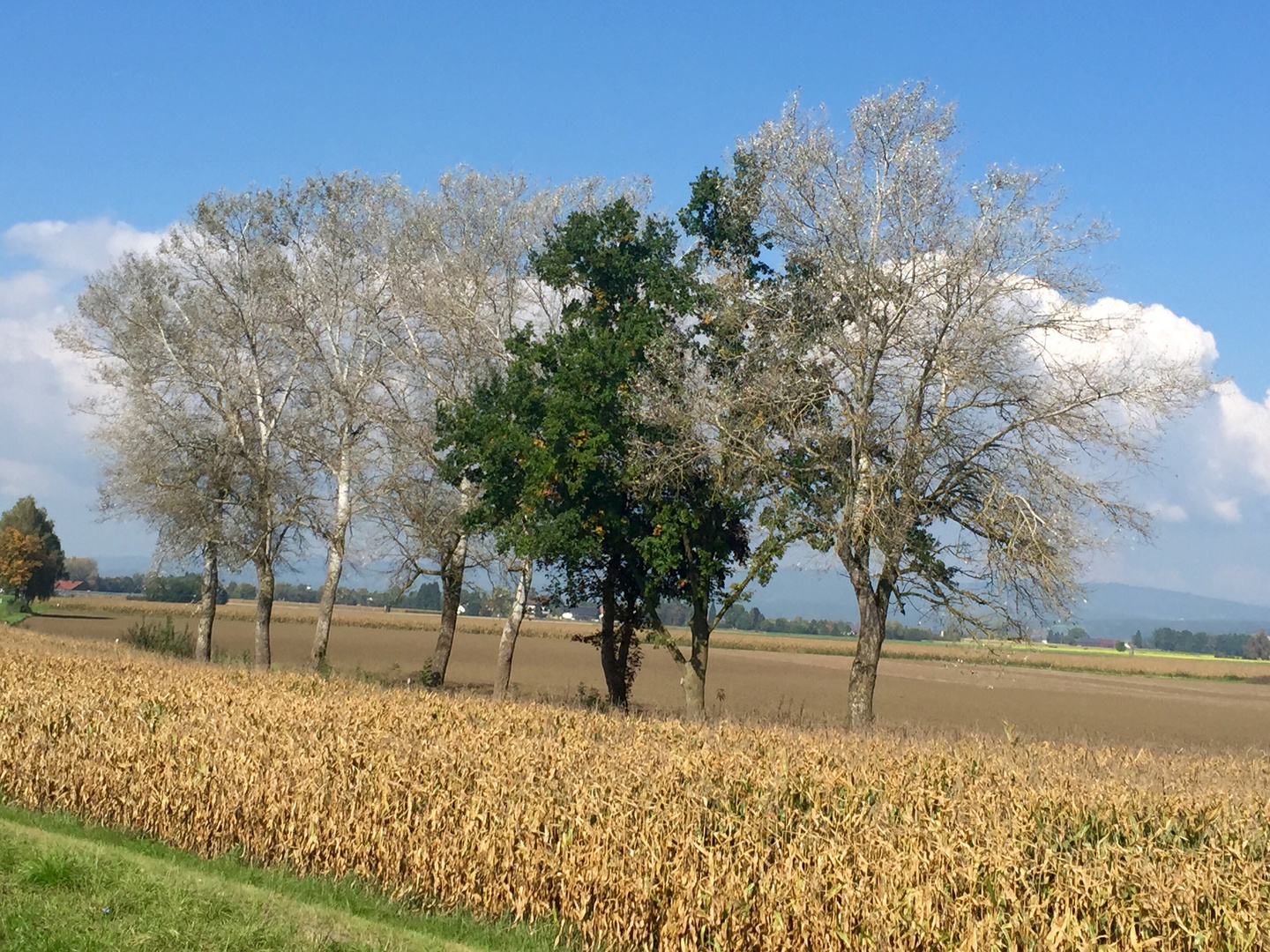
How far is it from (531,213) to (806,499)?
15.2 meters

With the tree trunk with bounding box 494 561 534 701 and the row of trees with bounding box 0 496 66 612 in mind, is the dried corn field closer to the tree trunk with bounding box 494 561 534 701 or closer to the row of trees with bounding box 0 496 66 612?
the tree trunk with bounding box 494 561 534 701

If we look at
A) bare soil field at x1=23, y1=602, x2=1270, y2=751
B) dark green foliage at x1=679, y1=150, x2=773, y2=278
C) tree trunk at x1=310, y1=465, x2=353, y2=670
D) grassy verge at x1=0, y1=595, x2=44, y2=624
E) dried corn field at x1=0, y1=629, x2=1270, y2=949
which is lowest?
bare soil field at x1=23, y1=602, x2=1270, y2=751

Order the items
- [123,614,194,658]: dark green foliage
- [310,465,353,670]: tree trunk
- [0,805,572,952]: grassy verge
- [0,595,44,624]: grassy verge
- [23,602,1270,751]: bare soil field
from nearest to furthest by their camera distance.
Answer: [0,805,572,952]: grassy verge → [310,465,353,670]: tree trunk → [23,602,1270,751]: bare soil field → [123,614,194,658]: dark green foliage → [0,595,44,624]: grassy verge

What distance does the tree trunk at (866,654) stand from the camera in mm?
22844

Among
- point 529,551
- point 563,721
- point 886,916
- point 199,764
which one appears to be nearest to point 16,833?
point 199,764

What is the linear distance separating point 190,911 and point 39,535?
121m

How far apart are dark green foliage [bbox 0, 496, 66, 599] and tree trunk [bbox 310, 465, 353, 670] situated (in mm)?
87861

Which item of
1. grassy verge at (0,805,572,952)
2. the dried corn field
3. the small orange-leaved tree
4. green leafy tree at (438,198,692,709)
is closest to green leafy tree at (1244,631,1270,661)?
the small orange-leaved tree

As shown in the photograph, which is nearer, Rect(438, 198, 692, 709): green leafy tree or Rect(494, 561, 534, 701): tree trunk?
Rect(438, 198, 692, 709): green leafy tree

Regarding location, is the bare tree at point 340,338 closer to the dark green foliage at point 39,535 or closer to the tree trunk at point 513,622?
Answer: the tree trunk at point 513,622

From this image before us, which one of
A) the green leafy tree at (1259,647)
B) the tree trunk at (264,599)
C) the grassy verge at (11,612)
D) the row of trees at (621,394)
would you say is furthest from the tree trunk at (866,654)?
the green leafy tree at (1259,647)

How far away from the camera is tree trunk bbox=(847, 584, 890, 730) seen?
2284cm

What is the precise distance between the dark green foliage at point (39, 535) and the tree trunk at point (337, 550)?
288ft

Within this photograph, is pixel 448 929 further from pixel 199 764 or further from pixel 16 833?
pixel 16 833
